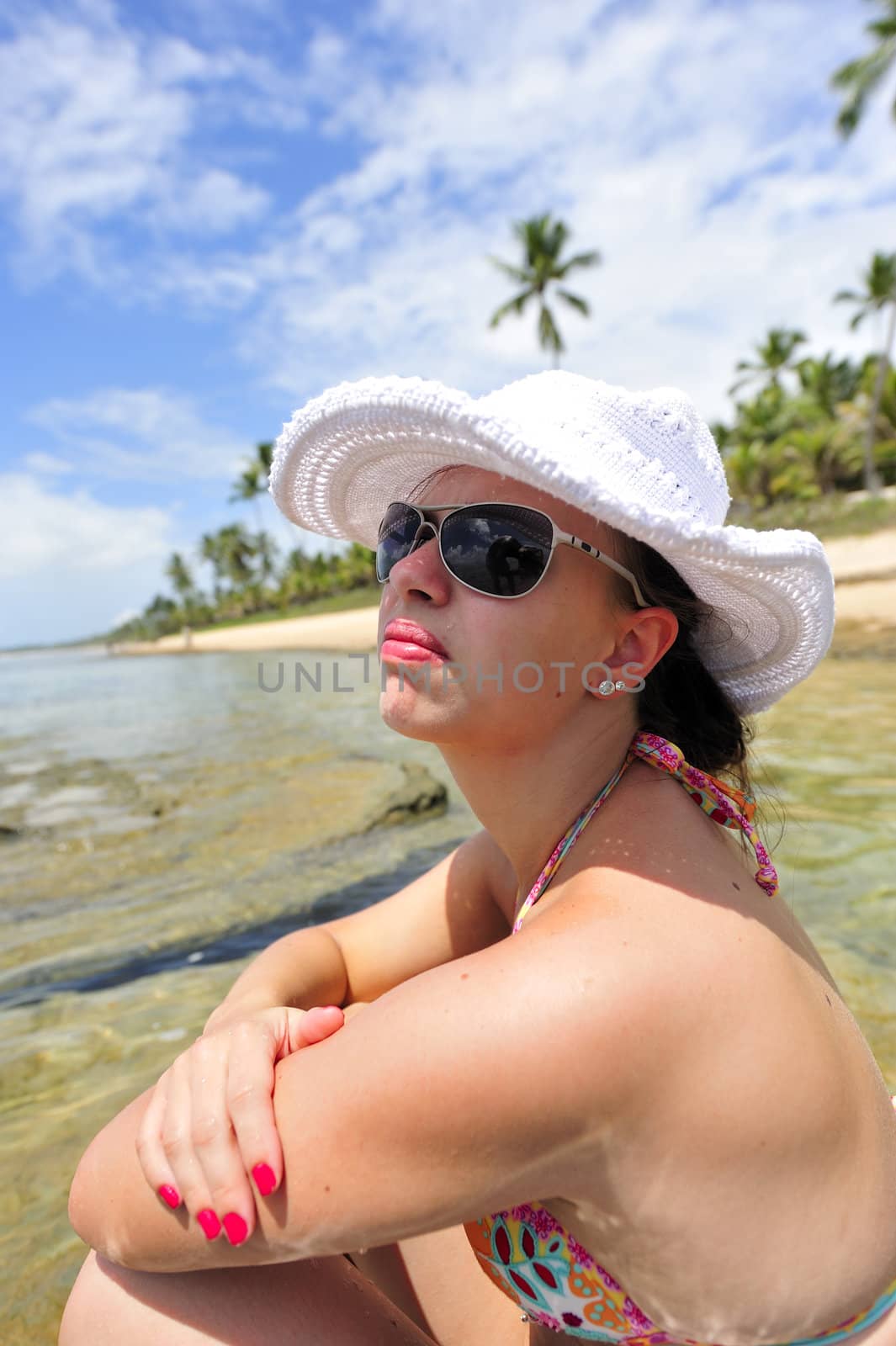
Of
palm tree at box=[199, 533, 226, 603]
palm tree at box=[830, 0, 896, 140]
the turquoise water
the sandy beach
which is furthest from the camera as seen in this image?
palm tree at box=[199, 533, 226, 603]

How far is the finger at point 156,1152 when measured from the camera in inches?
42.6

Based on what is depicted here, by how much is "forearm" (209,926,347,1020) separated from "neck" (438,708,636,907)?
1.85 feet

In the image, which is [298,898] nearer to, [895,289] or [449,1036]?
[449,1036]

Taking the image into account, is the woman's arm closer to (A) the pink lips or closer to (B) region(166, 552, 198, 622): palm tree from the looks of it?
(A) the pink lips

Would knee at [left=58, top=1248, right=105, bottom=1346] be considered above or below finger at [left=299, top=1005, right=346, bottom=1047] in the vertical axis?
below

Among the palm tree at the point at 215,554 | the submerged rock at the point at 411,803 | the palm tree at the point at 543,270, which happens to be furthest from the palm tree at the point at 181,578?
the submerged rock at the point at 411,803

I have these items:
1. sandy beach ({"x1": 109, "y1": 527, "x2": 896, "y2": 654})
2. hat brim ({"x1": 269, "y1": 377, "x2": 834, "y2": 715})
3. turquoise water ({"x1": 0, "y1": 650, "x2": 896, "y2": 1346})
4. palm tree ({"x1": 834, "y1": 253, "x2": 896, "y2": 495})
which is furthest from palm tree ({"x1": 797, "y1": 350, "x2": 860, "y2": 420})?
hat brim ({"x1": 269, "y1": 377, "x2": 834, "y2": 715})

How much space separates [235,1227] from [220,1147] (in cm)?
9

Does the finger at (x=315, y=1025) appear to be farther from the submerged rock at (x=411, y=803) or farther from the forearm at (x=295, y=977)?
the submerged rock at (x=411, y=803)

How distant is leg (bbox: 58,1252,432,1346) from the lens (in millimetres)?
1136

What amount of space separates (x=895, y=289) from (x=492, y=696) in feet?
122

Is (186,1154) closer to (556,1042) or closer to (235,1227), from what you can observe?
(235,1227)

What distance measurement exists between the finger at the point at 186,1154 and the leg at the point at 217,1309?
0.15m

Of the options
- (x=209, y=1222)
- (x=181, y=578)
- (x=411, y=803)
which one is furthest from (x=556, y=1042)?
(x=181, y=578)
